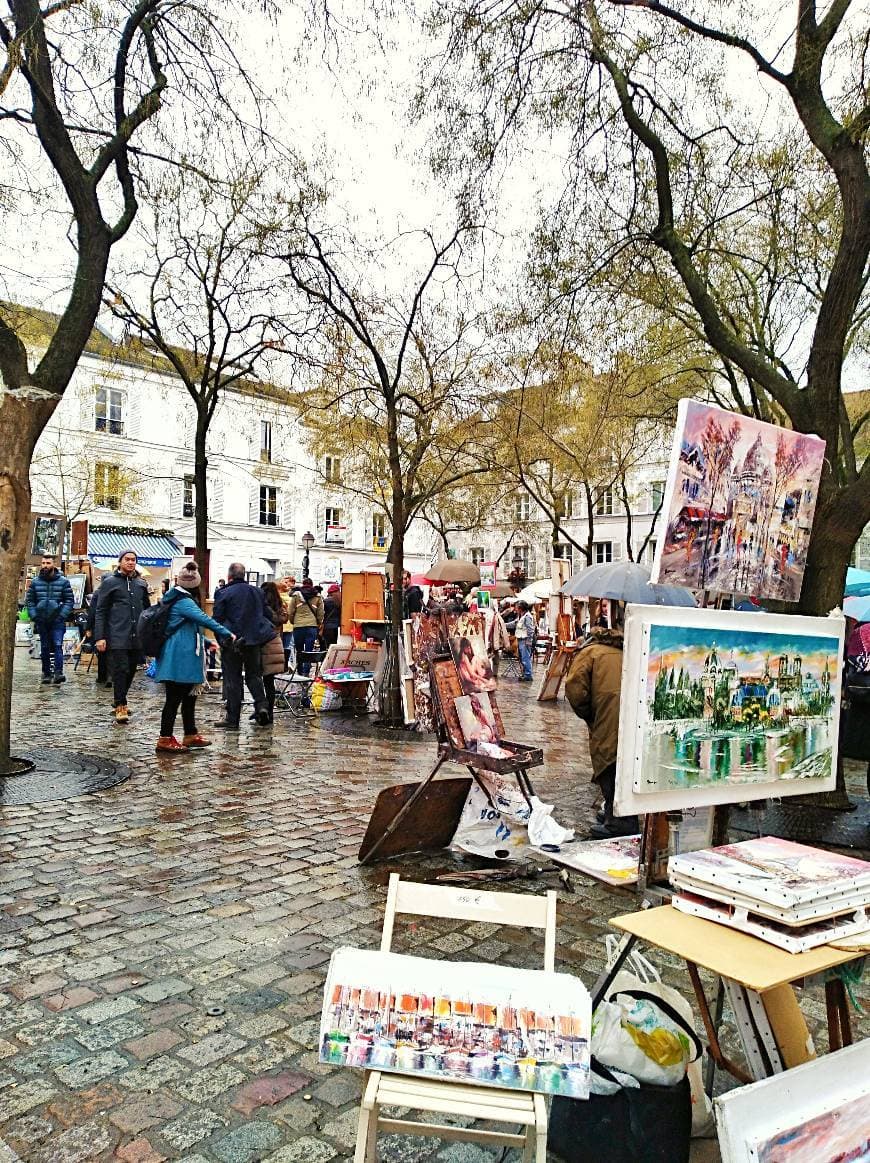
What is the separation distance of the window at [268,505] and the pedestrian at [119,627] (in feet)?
103

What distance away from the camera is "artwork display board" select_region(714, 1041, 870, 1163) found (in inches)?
72.2

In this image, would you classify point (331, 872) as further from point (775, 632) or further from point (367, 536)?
point (367, 536)

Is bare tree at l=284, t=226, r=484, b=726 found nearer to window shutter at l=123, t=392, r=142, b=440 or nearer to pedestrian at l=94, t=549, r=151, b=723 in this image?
pedestrian at l=94, t=549, r=151, b=723

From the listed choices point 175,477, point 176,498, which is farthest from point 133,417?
point 175,477

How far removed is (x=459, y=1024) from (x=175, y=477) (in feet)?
87.3

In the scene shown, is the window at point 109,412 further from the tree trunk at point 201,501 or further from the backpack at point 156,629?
the backpack at point 156,629

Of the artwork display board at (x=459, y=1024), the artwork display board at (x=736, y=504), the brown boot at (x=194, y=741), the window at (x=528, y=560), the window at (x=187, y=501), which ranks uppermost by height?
the window at (x=187, y=501)

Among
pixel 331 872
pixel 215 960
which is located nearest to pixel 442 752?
pixel 331 872

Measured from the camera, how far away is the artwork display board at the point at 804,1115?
1834mm

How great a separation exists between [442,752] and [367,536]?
44.0 meters

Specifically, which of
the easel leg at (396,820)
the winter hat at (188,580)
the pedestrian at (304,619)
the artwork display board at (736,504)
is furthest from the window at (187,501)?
the artwork display board at (736,504)

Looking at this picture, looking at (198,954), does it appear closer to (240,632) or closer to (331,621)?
(240,632)

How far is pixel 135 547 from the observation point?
113ft

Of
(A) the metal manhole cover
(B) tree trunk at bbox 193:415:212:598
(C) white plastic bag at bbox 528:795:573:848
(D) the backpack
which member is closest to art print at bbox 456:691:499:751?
(C) white plastic bag at bbox 528:795:573:848
